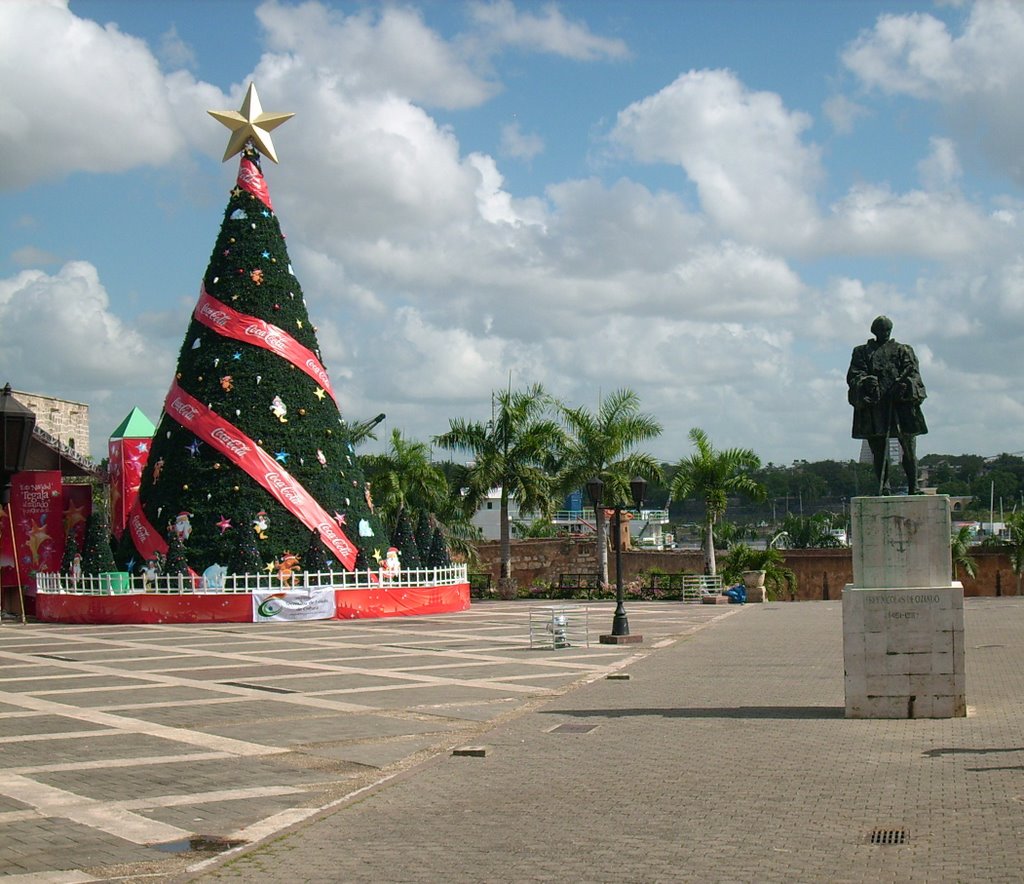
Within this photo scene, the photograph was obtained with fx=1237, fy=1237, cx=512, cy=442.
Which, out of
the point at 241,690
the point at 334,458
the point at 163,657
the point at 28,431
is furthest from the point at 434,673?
the point at 334,458

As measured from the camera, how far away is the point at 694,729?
39.1 feet

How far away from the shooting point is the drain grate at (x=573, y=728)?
1214 cm

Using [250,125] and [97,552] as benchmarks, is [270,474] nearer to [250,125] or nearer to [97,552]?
[97,552]

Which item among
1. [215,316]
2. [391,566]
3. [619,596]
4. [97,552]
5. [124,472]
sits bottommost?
[619,596]

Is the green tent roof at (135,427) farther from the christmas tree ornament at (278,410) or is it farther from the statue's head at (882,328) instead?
the statue's head at (882,328)

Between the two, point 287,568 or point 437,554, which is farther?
point 437,554

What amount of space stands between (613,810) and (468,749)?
8.85ft

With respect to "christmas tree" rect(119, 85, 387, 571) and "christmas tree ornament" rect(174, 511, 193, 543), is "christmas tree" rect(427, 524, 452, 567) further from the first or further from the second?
"christmas tree ornament" rect(174, 511, 193, 543)

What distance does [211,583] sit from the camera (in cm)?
3034

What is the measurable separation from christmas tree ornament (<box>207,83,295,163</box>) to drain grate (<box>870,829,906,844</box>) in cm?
2998

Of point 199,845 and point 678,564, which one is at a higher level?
point 199,845

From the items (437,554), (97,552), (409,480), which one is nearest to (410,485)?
(409,480)

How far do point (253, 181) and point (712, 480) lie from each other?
1854cm

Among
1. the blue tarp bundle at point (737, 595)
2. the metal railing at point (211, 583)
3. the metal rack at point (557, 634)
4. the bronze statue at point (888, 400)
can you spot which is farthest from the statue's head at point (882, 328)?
the blue tarp bundle at point (737, 595)
